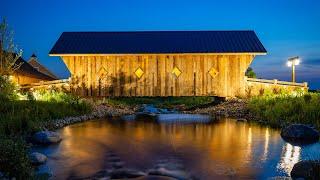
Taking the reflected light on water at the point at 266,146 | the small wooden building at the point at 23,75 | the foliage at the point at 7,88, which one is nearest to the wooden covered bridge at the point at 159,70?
the foliage at the point at 7,88

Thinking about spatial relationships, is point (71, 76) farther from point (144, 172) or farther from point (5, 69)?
point (144, 172)

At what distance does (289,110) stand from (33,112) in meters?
11.6

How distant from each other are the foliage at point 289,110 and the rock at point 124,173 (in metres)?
9.50

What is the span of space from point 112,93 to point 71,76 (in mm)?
3190

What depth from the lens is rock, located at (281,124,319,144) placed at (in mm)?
13962

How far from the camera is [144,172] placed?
9.16 m

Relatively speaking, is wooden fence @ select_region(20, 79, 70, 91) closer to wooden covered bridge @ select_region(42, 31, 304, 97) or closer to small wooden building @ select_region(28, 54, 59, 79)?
wooden covered bridge @ select_region(42, 31, 304, 97)

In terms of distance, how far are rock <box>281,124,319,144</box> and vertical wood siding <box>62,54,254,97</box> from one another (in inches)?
577

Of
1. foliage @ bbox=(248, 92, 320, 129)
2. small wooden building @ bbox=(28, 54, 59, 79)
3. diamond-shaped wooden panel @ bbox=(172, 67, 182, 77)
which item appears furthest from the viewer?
small wooden building @ bbox=(28, 54, 59, 79)

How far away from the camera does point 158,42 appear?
3084 cm

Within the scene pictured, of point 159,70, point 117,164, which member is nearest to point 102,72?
point 159,70

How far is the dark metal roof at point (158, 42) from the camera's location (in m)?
29.3

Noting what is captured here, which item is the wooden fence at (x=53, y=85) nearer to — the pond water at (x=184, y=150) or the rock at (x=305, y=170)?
the pond water at (x=184, y=150)

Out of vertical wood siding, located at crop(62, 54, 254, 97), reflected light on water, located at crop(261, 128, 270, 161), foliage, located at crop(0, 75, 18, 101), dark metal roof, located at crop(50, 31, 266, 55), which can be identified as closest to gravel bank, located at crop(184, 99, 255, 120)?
vertical wood siding, located at crop(62, 54, 254, 97)
